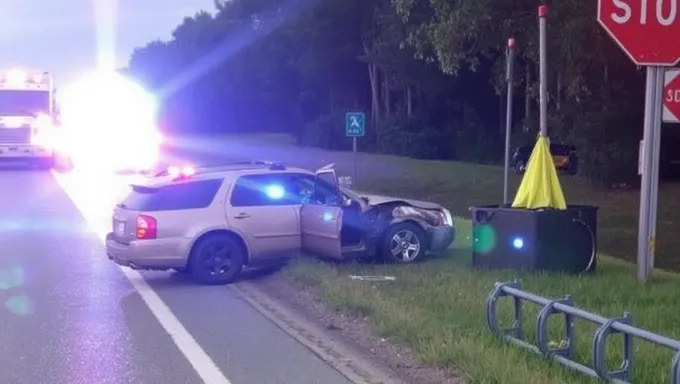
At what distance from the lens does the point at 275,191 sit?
1409 cm

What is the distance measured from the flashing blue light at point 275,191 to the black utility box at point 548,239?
287 cm

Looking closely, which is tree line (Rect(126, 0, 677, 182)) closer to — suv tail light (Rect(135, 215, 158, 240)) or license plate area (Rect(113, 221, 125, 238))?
license plate area (Rect(113, 221, 125, 238))

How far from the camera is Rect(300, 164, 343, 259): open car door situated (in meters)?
13.6

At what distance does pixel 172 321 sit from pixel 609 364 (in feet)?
15.4

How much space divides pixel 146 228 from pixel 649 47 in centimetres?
628

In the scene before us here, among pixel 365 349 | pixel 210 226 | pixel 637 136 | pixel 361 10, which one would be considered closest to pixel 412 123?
pixel 361 10

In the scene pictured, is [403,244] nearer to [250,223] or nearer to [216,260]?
[250,223]

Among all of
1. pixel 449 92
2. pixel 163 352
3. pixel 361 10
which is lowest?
pixel 163 352

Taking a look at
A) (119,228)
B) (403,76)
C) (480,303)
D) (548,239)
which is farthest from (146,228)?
(403,76)

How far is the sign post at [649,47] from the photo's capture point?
11648mm

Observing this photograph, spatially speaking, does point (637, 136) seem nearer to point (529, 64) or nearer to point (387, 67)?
point (529, 64)

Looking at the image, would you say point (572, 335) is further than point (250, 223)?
No

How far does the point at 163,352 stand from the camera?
30.2ft

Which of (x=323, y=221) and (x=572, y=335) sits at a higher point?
→ (x=323, y=221)
